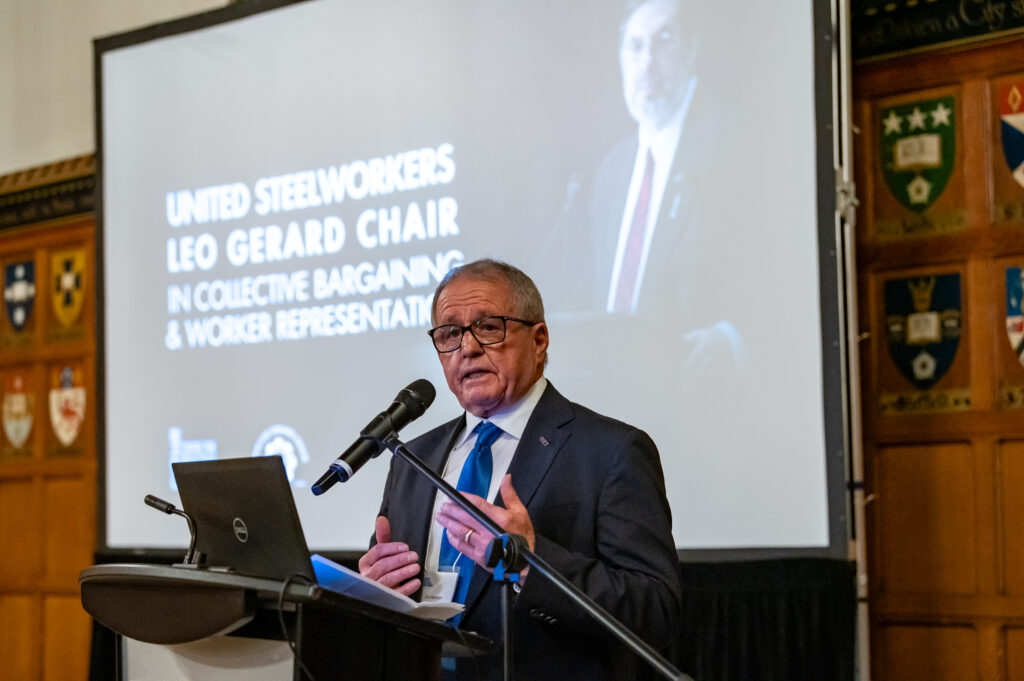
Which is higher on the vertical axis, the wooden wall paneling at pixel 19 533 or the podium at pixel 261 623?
the podium at pixel 261 623

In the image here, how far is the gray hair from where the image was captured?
266 centimetres

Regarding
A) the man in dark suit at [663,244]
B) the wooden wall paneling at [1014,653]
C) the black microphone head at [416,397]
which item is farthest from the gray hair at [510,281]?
the wooden wall paneling at [1014,653]

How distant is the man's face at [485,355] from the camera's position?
103 inches

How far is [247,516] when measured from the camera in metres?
2.01

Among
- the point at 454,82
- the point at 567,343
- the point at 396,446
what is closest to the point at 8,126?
the point at 454,82

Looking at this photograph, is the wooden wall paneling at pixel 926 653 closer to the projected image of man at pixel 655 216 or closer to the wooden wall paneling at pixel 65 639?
the projected image of man at pixel 655 216

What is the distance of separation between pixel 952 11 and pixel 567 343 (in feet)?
6.33

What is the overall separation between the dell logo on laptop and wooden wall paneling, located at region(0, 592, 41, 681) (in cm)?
528

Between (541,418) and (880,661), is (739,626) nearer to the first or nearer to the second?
(880,661)

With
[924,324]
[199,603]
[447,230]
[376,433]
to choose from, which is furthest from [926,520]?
[199,603]

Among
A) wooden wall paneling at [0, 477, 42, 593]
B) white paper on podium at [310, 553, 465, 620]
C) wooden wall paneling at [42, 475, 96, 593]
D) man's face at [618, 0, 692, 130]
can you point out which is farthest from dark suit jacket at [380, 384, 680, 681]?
wooden wall paneling at [0, 477, 42, 593]

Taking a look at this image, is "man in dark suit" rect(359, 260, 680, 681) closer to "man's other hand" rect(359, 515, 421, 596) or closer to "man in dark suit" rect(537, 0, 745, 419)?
"man's other hand" rect(359, 515, 421, 596)

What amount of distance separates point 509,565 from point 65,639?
5.41 metres

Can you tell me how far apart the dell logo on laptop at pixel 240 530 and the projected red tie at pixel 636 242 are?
229 centimetres
